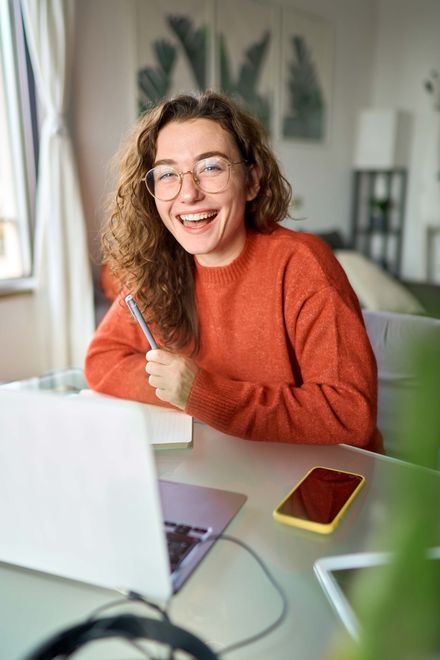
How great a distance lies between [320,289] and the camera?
114cm

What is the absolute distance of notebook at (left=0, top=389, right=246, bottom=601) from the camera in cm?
46

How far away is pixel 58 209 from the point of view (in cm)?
272

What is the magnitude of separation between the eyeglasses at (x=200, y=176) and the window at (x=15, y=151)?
5.74ft

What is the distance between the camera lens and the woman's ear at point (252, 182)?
1.29 m

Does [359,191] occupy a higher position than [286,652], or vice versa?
[359,191]

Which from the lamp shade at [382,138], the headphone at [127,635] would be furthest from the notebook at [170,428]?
the lamp shade at [382,138]

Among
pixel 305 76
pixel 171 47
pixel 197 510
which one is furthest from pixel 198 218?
pixel 305 76

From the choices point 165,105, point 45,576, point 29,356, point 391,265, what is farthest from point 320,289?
point 391,265

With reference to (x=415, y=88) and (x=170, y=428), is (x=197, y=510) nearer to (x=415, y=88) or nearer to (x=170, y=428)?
(x=170, y=428)

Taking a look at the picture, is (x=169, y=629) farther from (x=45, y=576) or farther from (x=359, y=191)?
(x=359, y=191)

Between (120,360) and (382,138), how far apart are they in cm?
370

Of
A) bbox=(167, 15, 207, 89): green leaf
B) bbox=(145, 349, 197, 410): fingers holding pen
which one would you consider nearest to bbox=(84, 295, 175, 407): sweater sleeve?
bbox=(145, 349, 197, 410): fingers holding pen

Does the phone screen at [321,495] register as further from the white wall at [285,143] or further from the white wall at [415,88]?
the white wall at [415,88]

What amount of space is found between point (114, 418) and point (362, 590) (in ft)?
0.89
